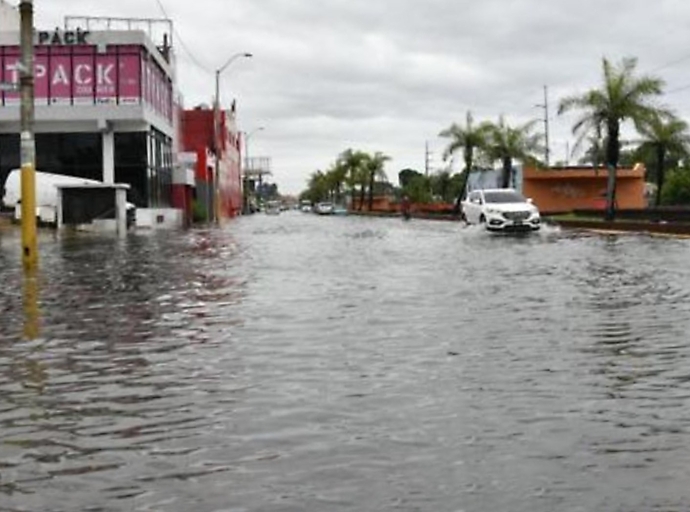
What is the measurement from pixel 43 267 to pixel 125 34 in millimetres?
42399

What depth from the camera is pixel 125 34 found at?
200 ft

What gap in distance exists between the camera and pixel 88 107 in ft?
197

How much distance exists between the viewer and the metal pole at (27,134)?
20.5m

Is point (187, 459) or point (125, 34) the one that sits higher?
point (125, 34)

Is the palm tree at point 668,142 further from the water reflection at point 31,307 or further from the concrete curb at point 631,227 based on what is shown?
the water reflection at point 31,307

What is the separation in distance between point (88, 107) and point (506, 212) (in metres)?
31.7

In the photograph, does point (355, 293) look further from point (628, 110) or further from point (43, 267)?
point (628, 110)

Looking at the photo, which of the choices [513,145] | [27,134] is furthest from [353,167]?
[27,134]

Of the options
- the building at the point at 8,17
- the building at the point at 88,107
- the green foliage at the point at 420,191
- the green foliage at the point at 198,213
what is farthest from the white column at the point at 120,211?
the green foliage at the point at 420,191

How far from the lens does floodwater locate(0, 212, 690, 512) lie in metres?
5.30

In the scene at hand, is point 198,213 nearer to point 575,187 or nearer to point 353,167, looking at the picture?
point 575,187

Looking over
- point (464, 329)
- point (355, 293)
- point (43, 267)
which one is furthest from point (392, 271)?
point (464, 329)

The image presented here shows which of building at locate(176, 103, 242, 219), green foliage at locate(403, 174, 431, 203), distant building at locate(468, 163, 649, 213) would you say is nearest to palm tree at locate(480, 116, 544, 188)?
distant building at locate(468, 163, 649, 213)

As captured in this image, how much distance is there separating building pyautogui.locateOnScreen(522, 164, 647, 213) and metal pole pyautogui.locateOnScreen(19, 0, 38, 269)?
183 ft
